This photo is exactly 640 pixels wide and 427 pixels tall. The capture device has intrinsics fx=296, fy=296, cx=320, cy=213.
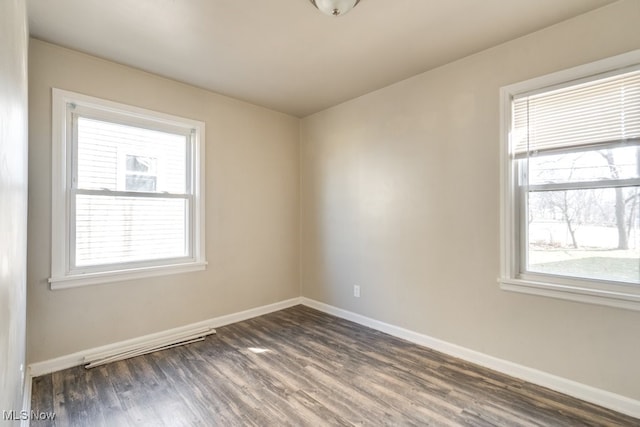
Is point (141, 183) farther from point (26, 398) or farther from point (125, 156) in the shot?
point (26, 398)

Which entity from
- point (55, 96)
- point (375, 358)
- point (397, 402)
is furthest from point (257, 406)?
point (55, 96)

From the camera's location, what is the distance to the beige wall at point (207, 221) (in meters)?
2.32

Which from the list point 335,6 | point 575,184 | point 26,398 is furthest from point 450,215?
point 26,398

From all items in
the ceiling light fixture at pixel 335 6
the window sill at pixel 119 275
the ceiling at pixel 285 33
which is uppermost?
the ceiling at pixel 285 33

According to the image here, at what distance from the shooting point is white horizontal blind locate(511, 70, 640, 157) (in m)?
1.89

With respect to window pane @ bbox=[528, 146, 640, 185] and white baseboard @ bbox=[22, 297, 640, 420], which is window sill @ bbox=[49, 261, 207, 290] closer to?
white baseboard @ bbox=[22, 297, 640, 420]

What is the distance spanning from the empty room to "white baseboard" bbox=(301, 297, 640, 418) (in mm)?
15

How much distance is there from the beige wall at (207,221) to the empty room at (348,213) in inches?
0.8

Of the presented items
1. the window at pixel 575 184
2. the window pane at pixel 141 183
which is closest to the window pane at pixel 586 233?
the window at pixel 575 184

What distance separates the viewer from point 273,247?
390cm

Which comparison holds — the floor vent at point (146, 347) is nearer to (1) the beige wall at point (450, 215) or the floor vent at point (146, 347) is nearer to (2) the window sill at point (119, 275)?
(2) the window sill at point (119, 275)

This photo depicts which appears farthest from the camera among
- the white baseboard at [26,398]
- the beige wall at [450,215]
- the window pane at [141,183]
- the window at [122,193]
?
the window pane at [141,183]

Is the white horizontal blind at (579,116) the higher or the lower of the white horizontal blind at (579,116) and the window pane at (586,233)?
the higher

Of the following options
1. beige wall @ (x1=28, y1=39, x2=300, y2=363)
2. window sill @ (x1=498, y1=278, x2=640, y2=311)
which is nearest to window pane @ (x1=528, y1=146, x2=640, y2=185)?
window sill @ (x1=498, y1=278, x2=640, y2=311)
